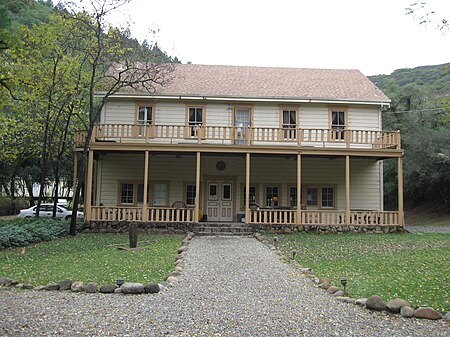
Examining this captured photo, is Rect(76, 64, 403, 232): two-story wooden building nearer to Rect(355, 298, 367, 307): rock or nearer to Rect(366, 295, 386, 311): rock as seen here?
Rect(355, 298, 367, 307): rock

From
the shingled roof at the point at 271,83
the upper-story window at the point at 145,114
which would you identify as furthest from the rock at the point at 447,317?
the upper-story window at the point at 145,114

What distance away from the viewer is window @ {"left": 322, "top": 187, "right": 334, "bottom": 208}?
74.4 feet

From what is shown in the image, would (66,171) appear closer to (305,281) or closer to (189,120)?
(189,120)

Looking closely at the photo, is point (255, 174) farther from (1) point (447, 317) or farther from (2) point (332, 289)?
(1) point (447, 317)

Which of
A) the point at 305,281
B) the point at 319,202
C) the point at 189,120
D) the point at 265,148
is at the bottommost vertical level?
the point at 305,281

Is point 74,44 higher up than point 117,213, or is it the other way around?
point 74,44

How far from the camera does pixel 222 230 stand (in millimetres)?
18969

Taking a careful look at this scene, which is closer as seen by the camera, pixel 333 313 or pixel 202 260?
pixel 333 313

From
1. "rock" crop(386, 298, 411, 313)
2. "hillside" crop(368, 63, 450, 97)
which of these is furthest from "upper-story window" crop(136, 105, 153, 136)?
"hillside" crop(368, 63, 450, 97)

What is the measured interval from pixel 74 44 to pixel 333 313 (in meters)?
16.5

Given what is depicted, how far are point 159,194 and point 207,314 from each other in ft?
54.1

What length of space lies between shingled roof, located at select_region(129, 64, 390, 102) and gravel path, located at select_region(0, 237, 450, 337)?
14.8 m

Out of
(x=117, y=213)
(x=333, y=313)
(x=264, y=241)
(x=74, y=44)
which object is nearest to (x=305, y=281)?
(x=333, y=313)

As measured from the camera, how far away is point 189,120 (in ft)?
72.8
